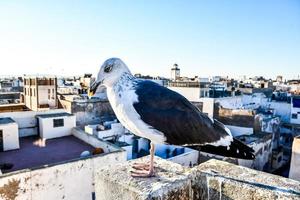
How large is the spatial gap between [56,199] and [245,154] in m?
9.50

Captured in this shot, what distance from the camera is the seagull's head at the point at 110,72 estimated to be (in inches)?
110

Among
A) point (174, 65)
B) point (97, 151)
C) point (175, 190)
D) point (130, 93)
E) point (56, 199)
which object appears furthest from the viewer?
point (174, 65)

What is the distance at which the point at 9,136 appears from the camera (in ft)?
43.6

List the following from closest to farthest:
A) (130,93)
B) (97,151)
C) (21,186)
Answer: (130,93)
(21,186)
(97,151)

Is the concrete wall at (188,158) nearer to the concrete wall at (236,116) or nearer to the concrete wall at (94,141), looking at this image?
the concrete wall at (94,141)

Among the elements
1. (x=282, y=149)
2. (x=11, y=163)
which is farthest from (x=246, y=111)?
(x=11, y=163)

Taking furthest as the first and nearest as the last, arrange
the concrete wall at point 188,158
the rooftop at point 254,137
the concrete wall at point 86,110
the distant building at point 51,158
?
the concrete wall at point 86,110 < the rooftop at point 254,137 < the concrete wall at point 188,158 < the distant building at point 51,158

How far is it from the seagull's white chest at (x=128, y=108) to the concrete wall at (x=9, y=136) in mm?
12230

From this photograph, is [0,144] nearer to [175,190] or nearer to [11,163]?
[11,163]

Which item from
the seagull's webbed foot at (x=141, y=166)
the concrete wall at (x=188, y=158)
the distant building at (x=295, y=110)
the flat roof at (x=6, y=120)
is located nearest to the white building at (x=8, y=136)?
the flat roof at (x=6, y=120)

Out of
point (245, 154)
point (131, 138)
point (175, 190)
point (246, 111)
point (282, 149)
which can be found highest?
point (245, 154)

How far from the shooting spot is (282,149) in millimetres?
23578

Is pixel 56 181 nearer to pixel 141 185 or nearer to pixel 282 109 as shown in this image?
pixel 141 185

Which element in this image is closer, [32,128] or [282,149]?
[32,128]
